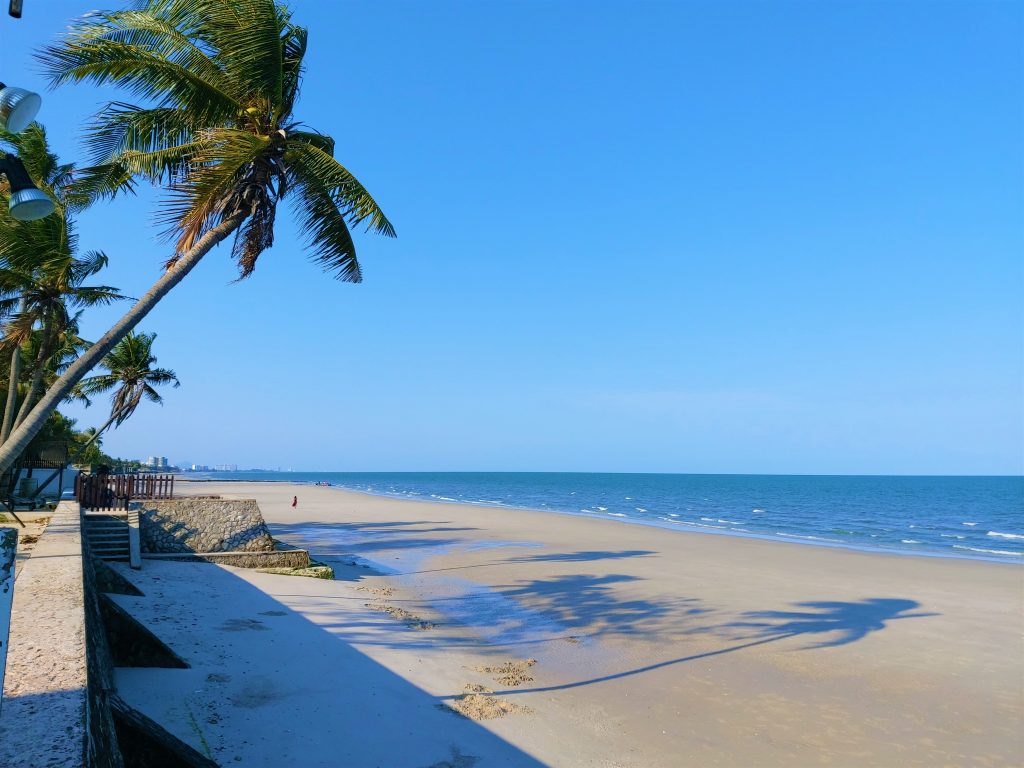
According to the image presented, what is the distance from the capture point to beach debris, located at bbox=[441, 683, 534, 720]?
725cm

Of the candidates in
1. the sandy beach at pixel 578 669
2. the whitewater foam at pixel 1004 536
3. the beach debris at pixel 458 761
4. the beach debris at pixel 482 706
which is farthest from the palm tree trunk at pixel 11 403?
the whitewater foam at pixel 1004 536

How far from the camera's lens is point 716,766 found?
641 centimetres

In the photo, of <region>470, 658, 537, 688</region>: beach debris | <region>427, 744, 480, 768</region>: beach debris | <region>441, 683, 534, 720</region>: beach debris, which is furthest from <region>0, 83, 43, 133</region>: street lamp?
<region>470, 658, 537, 688</region>: beach debris

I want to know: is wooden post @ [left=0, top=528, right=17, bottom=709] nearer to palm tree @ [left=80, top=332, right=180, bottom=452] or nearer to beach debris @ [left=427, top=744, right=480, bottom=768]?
beach debris @ [left=427, top=744, right=480, bottom=768]

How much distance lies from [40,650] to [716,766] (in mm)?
5737

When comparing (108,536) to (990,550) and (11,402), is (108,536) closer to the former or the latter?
(11,402)

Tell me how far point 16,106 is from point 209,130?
446 cm

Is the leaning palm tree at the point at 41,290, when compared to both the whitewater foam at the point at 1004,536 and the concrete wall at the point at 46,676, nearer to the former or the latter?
the concrete wall at the point at 46,676

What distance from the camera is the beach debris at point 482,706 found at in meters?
7.25

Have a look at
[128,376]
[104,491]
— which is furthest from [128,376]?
[104,491]

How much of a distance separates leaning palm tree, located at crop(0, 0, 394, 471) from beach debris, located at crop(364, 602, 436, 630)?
258 inches

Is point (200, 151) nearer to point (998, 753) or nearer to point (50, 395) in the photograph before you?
point (50, 395)

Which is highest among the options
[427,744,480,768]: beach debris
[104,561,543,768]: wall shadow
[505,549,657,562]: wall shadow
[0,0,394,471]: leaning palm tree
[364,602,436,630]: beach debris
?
[0,0,394,471]: leaning palm tree

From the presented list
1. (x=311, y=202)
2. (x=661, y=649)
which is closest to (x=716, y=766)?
(x=661, y=649)
